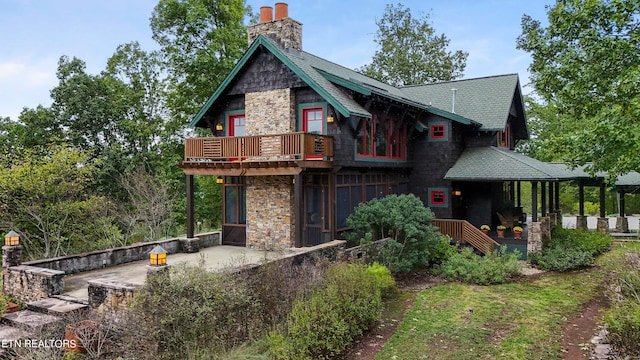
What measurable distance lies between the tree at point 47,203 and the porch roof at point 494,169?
1494 centimetres

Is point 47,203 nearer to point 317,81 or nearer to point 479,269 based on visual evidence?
point 317,81

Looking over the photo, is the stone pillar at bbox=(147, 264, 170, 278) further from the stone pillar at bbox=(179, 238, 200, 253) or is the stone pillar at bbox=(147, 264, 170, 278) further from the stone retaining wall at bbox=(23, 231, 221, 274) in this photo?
the stone pillar at bbox=(179, 238, 200, 253)

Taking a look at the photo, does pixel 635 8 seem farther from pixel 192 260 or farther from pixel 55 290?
pixel 55 290

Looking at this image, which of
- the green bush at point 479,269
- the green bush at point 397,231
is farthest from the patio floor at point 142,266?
the green bush at point 479,269

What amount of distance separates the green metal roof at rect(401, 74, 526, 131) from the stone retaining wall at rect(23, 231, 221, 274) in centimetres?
1314

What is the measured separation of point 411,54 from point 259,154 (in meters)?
24.3

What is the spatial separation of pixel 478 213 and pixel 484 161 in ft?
8.39

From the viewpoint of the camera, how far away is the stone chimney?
51.6ft

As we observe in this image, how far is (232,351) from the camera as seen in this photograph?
22.7 feet

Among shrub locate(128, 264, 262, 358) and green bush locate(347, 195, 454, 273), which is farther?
green bush locate(347, 195, 454, 273)

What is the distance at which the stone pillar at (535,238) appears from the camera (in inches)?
594

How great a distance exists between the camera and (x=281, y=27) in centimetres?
1577

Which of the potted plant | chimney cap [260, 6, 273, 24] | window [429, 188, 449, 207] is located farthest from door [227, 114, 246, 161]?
the potted plant

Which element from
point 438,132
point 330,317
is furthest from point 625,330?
point 438,132
